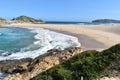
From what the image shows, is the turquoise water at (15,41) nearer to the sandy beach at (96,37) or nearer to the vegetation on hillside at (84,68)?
the sandy beach at (96,37)

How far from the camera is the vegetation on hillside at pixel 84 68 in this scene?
678cm

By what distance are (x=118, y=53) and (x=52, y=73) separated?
5.82ft

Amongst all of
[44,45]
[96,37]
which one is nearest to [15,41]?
[44,45]

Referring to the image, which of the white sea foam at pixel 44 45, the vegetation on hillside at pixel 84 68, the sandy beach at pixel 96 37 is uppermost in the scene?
the vegetation on hillside at pixel 84 68

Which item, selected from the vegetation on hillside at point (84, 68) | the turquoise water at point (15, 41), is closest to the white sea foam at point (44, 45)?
the turquoise water at point (15, 41)

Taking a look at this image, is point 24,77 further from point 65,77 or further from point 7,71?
point 65,77

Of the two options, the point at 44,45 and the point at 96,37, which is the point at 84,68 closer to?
the point at 44,45

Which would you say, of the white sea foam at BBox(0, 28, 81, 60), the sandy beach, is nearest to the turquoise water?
the white sea foam at BBox(0, 28, 81, 60)

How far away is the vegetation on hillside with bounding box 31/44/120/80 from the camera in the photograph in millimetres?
6777

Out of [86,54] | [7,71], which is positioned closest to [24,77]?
[7,71]

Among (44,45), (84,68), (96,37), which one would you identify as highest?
(84,68)

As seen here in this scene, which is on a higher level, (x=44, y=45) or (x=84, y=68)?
(x=84, y=68)

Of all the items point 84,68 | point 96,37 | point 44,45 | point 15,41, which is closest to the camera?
point 84,68

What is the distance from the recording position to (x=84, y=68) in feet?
22.6
